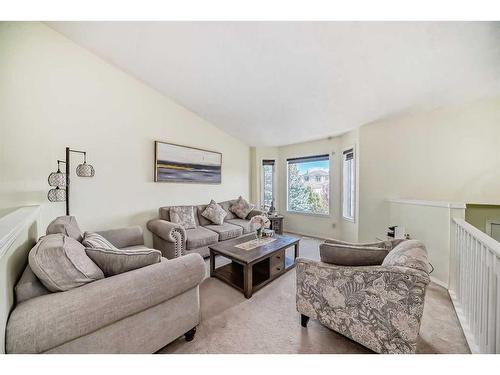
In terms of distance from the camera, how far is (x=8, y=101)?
1.90 metres

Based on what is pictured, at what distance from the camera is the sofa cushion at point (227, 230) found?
305 cm

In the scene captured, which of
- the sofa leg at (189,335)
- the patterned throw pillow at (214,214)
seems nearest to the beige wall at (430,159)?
the patterned throw pillow at (214,214)

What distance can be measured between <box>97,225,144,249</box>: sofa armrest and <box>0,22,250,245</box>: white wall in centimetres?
45

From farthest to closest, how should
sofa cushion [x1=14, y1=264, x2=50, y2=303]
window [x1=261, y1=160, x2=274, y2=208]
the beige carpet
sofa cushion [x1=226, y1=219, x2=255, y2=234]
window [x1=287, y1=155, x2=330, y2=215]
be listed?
window [x1=261, y1=160, x2=274, y2=208], window [x1=287, y1=155, x2=330, y2=215], sofa cushion [x1=226, y1=219, x2=255, y2=234], the beige carpet, sofa cushion [x1=14, y1=264, x2=50, y2=303]

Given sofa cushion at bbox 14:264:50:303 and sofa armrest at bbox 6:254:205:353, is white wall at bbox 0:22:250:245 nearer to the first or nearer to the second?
sofa cushion at bbox 14:264:50:303

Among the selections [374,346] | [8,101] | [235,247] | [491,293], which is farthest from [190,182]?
[491,293]

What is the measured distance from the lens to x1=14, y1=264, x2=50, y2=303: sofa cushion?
36.8 inches

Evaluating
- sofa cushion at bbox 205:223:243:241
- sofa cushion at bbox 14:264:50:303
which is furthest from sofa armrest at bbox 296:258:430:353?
sofa cushion at bbox 205:223:243:241

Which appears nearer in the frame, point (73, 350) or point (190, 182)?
point (73, 350)

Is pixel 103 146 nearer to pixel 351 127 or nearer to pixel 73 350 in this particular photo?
pixel 73 350

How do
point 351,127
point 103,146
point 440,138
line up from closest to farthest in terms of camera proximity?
point 103,146, point 440,138, point 351,127

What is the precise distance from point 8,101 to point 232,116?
2.66 meters

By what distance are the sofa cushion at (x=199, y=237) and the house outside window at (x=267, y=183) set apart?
→ 89.7 inches
